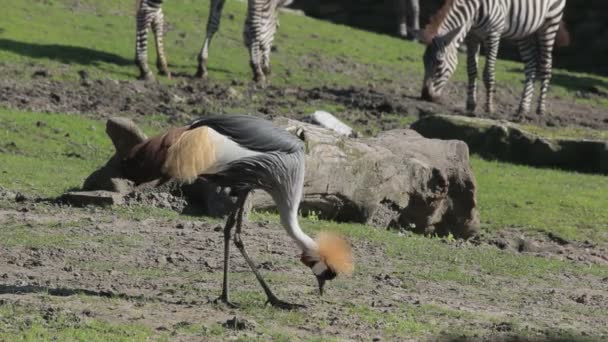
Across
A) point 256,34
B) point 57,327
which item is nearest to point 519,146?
point 256,34

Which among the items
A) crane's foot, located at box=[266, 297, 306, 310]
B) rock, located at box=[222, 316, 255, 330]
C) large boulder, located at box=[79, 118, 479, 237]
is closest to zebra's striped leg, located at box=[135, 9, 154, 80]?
large boulder, located at box=[79, 118, 479, 237]

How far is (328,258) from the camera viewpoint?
7.86 metres

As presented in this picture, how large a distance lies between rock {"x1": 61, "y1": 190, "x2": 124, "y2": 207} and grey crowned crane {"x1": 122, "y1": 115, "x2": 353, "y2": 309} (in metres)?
3.13

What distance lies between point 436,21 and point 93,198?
9.79 m

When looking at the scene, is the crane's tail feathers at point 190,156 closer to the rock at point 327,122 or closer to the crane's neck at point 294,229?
the crane's neck at point 294,229

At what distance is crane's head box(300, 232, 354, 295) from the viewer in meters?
7.87

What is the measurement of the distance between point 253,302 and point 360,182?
11.8 feet

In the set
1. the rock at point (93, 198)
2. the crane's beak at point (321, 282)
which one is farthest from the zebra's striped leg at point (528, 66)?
the crane's beak at point (321, 282)

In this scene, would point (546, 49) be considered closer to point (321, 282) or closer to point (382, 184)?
point (382, 184)

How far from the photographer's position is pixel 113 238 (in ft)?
32.0

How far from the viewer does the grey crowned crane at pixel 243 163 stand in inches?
295

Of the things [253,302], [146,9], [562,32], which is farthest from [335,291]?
[562,32]

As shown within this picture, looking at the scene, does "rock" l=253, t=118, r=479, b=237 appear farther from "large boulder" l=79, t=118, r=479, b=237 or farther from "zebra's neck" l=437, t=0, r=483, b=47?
"zebra's neck" l=437, t=0, r=483, b=47

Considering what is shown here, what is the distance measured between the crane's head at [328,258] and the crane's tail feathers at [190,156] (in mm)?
866
